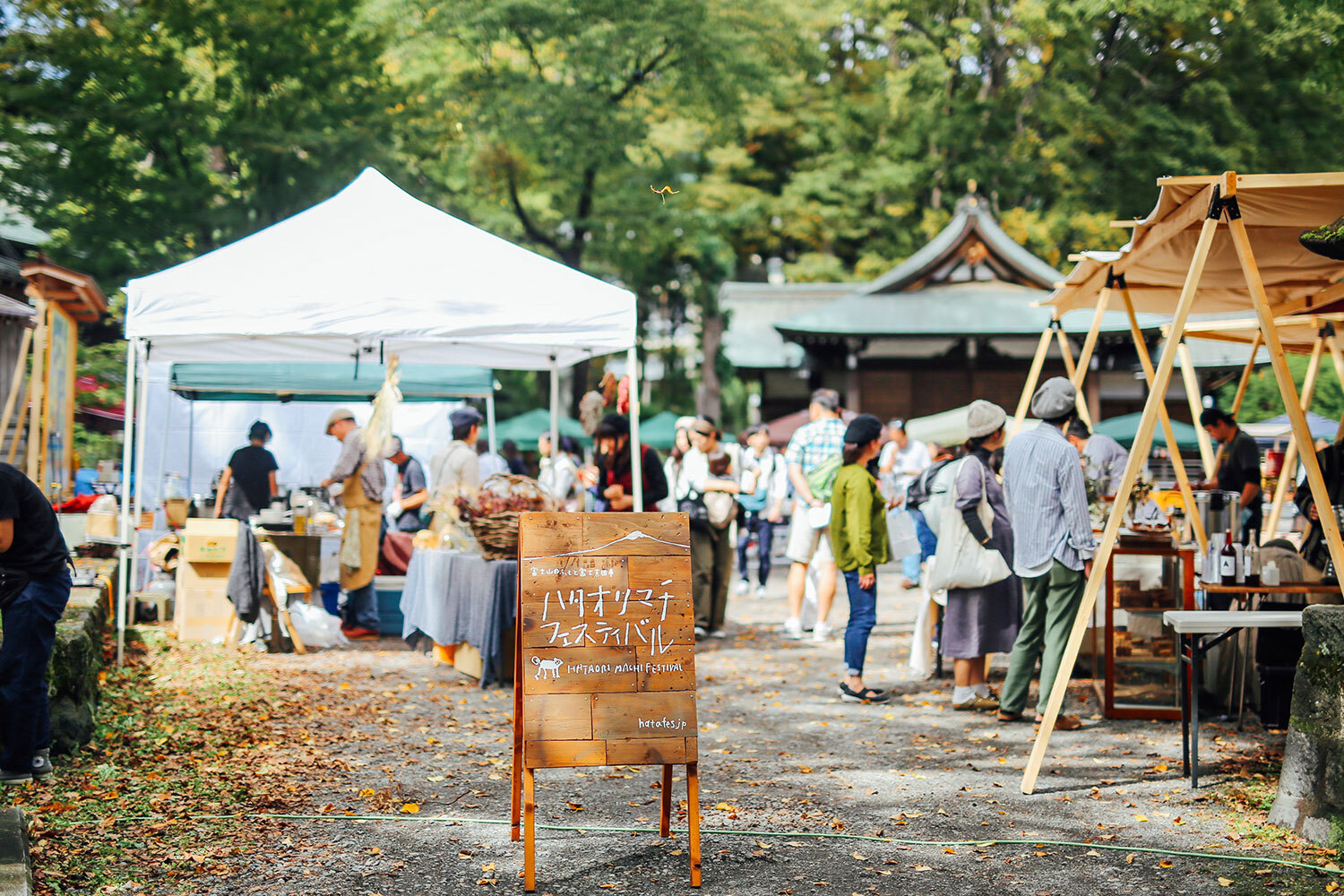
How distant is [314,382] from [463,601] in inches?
258

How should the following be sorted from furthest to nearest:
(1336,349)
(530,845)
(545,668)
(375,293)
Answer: (1336,349)
(375,293)
(545,668)
(530,845)

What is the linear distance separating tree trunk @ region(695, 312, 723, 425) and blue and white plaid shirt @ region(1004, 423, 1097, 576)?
2284 centimetres

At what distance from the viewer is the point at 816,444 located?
33.5 feet

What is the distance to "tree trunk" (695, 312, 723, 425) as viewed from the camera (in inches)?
1164

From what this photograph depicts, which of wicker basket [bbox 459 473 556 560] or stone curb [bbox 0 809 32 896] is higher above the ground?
wicker basket [bbox 459 473 556 560]

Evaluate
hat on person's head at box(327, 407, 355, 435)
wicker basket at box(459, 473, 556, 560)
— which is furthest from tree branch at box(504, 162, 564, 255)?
wicker basket at box(459, 473, 556, 560)

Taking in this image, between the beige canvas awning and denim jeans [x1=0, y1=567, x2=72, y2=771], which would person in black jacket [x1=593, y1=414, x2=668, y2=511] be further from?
denim jeans [x1=0, y1=567, x2=72, y2=771]

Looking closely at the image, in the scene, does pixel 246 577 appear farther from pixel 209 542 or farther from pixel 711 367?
pixel 711 367

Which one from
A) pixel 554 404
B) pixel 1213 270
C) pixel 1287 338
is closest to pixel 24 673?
pixel 554 404

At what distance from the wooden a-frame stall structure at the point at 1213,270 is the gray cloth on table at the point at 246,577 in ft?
19.7


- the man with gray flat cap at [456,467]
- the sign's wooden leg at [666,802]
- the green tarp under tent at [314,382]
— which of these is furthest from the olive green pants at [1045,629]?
the green tarp under tent at [314,382]

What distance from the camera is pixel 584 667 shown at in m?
4.23

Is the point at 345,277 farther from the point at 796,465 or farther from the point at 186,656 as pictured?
the point at 796,465

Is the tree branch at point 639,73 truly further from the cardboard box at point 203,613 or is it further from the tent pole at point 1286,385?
the tent pole at point 1286,385
